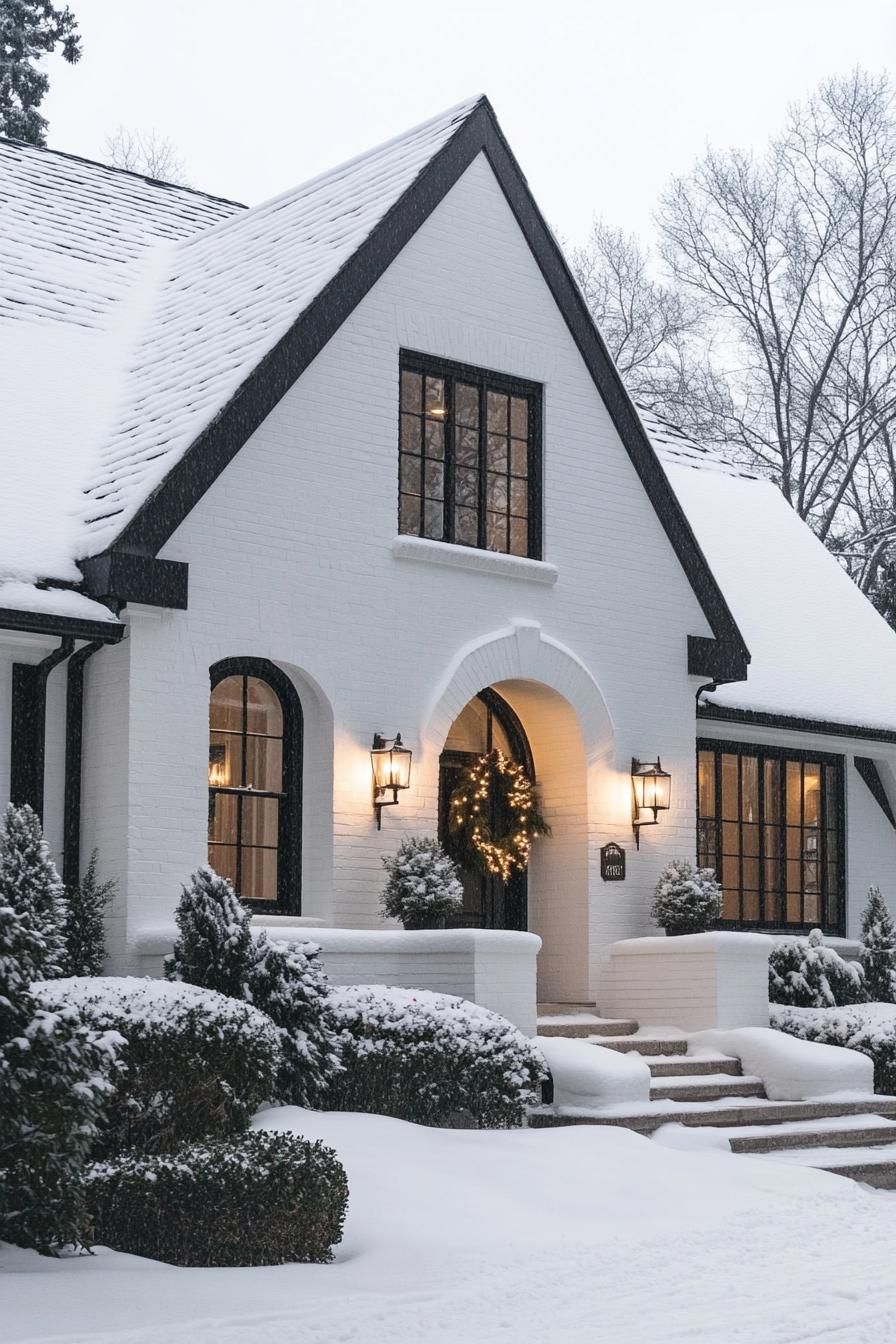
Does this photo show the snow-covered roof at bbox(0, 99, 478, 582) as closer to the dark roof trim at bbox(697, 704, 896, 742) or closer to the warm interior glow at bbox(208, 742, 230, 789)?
the warm interior glow at bbox(208, 742, 230, 789)

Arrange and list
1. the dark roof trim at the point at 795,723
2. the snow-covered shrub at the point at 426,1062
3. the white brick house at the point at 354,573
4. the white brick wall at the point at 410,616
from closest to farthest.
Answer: the snow-covered shrub at the point at 426,1062 < the white brick house at the point at 354,573 < the white brick wall at the point at 410,616 < the dark roof trim at the point at 795,723

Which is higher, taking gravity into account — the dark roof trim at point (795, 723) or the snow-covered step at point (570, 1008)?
the dark roof trim at point (795, 723)

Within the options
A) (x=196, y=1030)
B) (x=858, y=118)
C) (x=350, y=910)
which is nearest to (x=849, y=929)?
(x=350, y=910)

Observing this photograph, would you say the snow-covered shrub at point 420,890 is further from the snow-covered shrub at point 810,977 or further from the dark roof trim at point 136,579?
the snow-covered shrub at point 810,977

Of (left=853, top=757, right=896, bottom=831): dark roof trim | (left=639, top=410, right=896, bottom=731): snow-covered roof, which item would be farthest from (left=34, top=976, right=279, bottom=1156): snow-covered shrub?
(left=853, top=757, right=896, bottom=831): dark roof trim

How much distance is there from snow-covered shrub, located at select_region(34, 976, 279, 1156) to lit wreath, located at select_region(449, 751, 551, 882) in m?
5.97

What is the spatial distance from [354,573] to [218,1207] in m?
A: 7.09

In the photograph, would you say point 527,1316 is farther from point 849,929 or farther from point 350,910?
point 849,929

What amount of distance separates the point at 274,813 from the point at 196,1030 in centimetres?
469

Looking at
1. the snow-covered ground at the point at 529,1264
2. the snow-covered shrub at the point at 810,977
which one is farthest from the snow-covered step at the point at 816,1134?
the snow-covered shrub at the point at 810,977

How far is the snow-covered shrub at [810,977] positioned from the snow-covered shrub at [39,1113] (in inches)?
355

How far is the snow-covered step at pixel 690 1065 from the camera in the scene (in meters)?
14.7

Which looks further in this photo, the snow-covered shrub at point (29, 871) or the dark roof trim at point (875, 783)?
the dark roof trim at point (875, 783)

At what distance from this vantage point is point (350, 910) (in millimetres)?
14625
